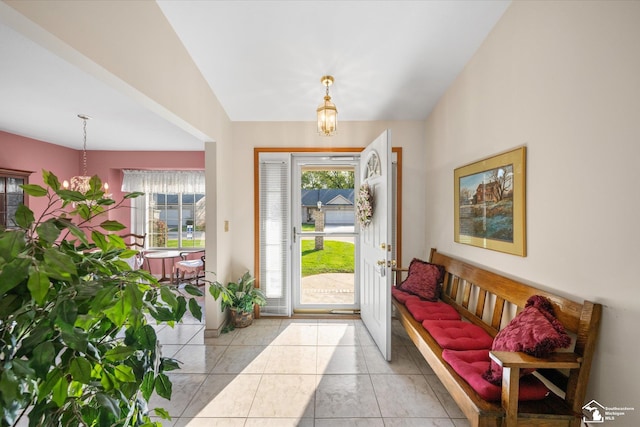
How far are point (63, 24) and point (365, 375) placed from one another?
2.94m

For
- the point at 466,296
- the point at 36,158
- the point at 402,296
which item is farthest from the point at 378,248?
the point at 36,158

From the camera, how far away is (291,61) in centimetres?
257

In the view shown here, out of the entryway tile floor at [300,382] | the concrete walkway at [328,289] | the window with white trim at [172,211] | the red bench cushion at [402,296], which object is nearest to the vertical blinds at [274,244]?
the concrete walkway at [328,289]

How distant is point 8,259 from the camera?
0.53 metres

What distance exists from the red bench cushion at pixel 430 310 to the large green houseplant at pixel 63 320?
218cm

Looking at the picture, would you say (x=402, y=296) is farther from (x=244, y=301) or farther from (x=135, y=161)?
(x=135, y=161)

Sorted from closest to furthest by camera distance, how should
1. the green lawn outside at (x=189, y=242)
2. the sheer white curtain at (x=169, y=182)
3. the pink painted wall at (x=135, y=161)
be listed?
the pink painted wall at (x=135, y=161)
the sheer white curtain at (x=169, y=182)
the green lawn outside at (x=189, y=242)

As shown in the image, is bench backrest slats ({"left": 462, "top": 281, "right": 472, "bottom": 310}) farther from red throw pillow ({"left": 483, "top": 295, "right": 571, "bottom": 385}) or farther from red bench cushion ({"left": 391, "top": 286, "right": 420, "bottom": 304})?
red throw pillow ({"left": 483, "top": 295, "right": 571, "bottom": 385})

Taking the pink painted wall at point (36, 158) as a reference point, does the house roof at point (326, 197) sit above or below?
below

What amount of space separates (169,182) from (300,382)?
15.5 feet

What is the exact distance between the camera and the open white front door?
8.50 ft

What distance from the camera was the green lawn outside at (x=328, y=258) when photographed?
3.83 meters

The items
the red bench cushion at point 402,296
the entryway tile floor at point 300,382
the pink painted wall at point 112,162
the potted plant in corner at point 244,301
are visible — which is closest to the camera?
the entryway tile floor at point 300,382

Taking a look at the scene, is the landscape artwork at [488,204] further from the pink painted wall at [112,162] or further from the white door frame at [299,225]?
the pink painted wall at [112,162]
